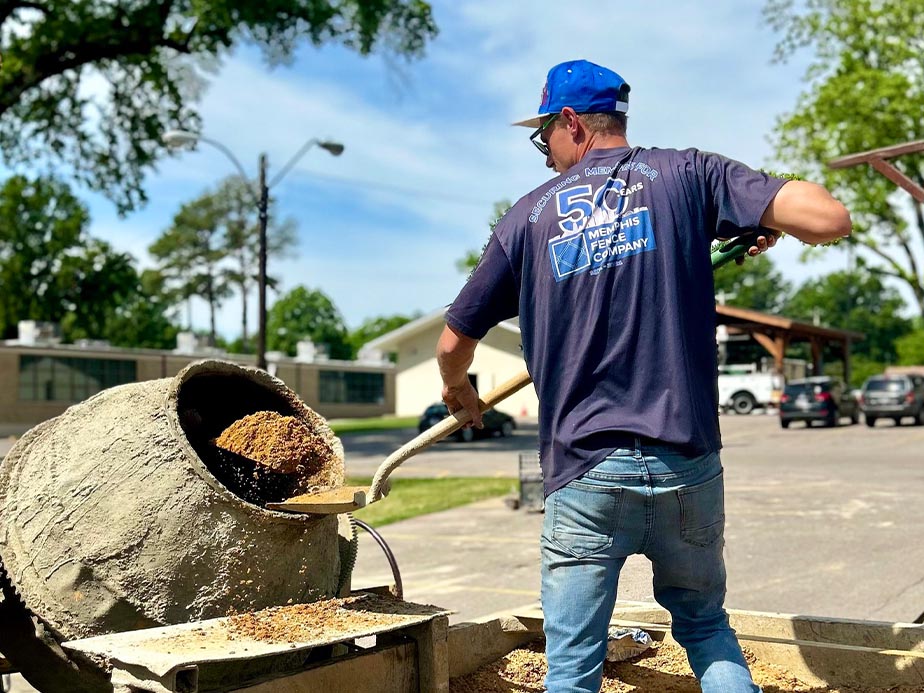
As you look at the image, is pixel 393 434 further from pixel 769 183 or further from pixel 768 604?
pixel 769 183

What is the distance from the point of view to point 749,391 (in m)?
42.7

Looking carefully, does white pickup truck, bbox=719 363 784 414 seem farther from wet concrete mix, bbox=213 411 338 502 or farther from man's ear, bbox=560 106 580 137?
man's ear, bbox=560 106 580 137

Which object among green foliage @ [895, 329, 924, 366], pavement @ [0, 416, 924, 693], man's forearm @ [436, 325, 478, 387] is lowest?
pavement @ [0, 416, 924, 693]

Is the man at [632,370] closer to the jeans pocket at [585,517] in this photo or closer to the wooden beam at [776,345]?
the jeans pocket at [585,517]

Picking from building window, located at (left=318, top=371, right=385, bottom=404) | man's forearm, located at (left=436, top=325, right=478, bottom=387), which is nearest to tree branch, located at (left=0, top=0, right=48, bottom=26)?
man's forearm, located at (left=436, top=325, right=478, bottom=387)

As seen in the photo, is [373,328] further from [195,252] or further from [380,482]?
[380,482]

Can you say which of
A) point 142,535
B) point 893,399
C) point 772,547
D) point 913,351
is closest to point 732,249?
point 142,535

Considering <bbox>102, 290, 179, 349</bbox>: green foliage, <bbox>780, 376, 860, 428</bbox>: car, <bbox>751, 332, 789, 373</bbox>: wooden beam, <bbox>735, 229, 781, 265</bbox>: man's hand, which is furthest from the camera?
<bbox>102, 290, 179, 349</bbox>: green foliage

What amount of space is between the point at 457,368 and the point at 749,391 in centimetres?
4189

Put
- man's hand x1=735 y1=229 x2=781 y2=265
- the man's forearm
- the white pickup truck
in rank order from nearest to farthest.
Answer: man's hand x1=735 y1=229 x2=781 y2=265 → the man's forearm → the white pickup truck

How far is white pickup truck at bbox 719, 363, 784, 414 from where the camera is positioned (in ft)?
139

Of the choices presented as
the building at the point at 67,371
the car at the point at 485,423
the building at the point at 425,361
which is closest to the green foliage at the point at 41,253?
the building at the point at 67,371

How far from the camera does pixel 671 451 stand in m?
2.42

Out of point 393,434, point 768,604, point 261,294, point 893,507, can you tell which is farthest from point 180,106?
point 768,604
